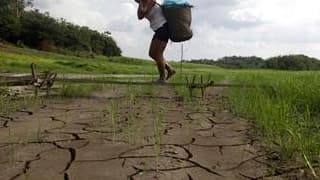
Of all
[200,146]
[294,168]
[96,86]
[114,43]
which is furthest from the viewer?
[114,43]

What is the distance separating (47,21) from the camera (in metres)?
48.5

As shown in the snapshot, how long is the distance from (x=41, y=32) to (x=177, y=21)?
40.4 m

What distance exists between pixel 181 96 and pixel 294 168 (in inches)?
179

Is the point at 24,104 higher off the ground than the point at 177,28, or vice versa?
the point at 177,28

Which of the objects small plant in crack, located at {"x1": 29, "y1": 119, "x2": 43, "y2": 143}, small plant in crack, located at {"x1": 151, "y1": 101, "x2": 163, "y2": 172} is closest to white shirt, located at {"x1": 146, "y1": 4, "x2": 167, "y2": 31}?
small plant in crack, located at {"x1": 151, "y1": 101, "x2": 163, "y2": 172}

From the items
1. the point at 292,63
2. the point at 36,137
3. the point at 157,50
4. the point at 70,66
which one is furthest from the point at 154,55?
the point at 292,63

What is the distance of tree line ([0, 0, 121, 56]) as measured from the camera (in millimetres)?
46469

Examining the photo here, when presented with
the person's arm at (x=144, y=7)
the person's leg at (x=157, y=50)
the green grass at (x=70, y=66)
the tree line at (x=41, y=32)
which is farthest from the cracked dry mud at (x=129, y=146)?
the tree line at (x=41, y=32)

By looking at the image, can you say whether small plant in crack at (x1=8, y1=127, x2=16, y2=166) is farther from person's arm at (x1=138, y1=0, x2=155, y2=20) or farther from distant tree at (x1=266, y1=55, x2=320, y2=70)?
distant tree at (x1=266, y1=55, x2=320, y2=70)

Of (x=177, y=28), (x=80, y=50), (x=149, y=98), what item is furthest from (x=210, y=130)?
(x=80, y=50)

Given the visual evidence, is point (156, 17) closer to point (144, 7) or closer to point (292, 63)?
point (144, 7)

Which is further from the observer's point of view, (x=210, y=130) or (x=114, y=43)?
(x=114, y=43)

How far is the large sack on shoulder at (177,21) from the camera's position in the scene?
27.0ft

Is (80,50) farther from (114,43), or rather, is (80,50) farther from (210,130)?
(210,130)
